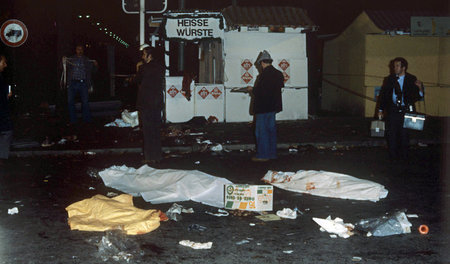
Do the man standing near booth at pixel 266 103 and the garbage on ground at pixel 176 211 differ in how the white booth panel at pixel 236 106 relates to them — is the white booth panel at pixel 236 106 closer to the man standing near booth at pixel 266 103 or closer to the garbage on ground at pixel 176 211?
the man standing near booth at pixel 266 103

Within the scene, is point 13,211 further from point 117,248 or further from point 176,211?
point 117,248

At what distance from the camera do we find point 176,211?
6.98m

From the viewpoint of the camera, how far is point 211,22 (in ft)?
55.3

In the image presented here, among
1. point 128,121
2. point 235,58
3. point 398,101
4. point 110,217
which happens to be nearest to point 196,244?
point 110,217

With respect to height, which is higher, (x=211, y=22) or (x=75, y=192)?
(x=211, y=22)

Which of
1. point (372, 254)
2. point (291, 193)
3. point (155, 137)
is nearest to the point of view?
point (372, 254)

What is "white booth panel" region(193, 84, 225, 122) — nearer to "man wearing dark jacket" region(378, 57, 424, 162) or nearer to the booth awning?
the booth awning

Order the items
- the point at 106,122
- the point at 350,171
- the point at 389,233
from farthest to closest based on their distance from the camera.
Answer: the point at 106,122 → the point at 350,171 → the point at 389,233

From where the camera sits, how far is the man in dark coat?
10.8 meters

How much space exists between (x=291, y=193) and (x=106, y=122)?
10.4m

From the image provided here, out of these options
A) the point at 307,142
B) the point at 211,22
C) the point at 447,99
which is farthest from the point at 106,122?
the point at 447,99

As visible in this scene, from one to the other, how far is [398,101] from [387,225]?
16.0 ft

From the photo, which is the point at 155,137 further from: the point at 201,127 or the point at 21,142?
the point at 201,127

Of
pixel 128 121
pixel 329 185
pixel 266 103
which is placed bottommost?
pixel 329 185
